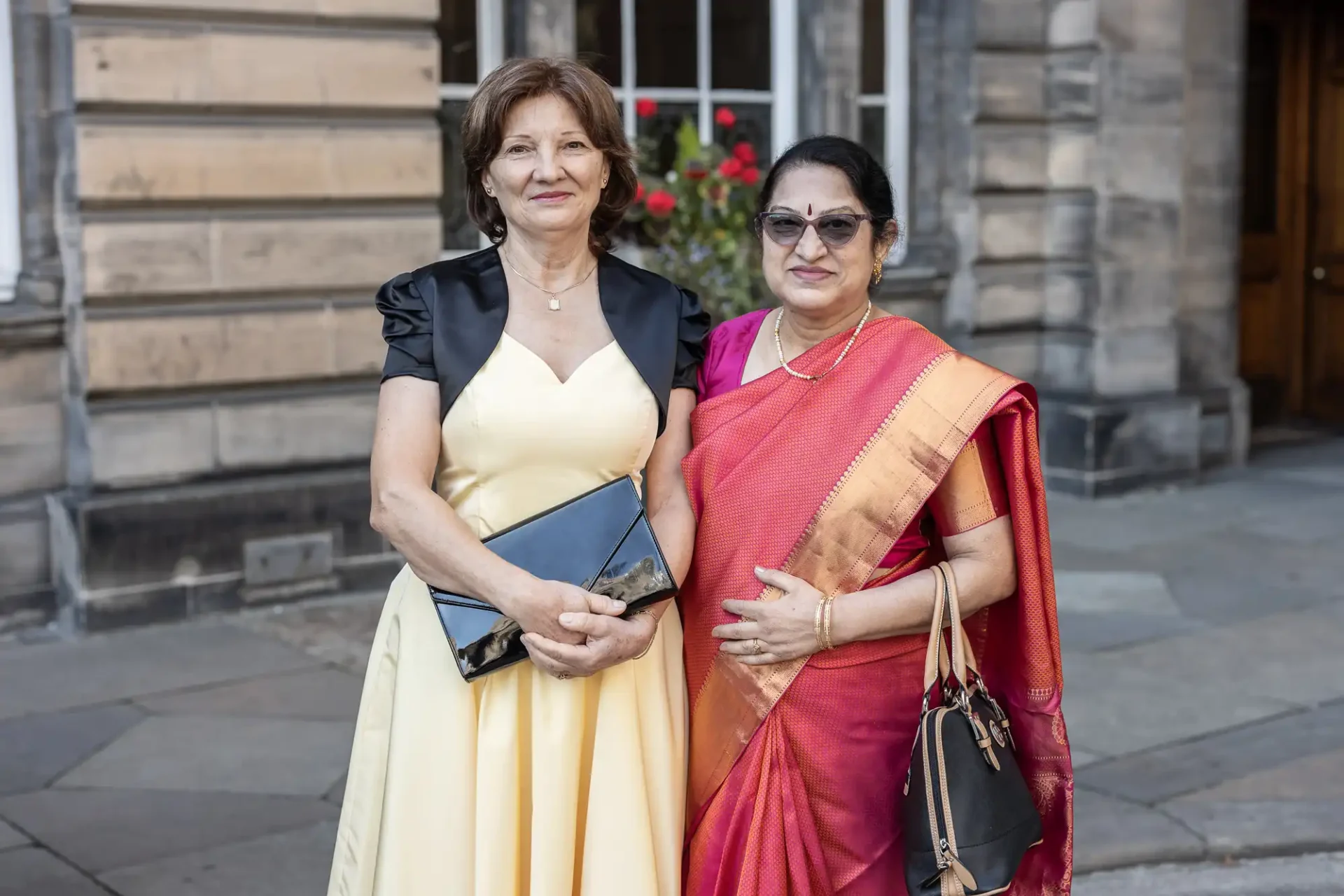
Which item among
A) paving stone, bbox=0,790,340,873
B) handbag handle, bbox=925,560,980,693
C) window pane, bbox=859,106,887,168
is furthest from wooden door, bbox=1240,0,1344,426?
handbag handle, bbox=925,560,980,693

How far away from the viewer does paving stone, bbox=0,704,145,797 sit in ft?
16.3

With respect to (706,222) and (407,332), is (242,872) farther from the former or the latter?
(706,222)

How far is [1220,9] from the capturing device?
9781 mm

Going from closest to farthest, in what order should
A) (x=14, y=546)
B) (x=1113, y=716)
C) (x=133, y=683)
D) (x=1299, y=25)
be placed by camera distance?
(x=1113, y=716)
(x=133, y=683)
(x=14, y=546)
(x=1299, y=25)

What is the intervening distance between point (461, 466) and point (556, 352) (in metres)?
0.24

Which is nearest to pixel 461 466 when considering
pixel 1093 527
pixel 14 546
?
pixel 14 546

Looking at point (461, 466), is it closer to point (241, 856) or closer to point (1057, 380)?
point (241, 856)

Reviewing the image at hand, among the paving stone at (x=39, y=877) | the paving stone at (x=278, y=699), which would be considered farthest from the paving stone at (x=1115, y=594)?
the paving stone at (x=39, y=877)

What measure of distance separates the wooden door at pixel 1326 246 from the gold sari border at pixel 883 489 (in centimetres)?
1039

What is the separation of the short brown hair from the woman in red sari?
0.94ft

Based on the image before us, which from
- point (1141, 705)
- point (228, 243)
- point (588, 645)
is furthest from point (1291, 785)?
point (228, 243)

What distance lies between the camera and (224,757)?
5.14m

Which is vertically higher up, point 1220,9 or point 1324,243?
point 1220,9

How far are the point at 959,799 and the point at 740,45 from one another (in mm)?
6864
